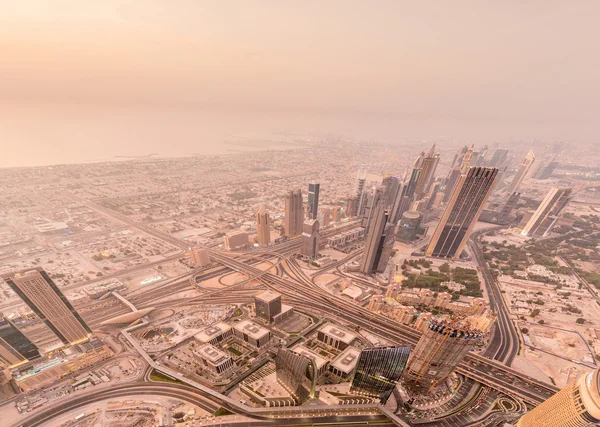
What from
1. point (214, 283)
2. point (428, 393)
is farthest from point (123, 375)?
point (428, 393)

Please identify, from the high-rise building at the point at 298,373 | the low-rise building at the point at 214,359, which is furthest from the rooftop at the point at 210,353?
the high-rise building at the point at 298,373

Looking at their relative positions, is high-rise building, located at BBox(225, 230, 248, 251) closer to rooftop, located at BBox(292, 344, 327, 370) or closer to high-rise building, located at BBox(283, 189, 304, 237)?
high-rise building, located at BBox(283, 189, 304, 237)

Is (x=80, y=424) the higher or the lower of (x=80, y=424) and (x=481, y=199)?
the lower

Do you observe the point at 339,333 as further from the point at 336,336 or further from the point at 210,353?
the point at 210,353

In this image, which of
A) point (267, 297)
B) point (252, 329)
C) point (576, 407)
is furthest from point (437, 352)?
point (267, 297)

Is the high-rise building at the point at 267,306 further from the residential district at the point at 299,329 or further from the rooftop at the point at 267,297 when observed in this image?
the residential district at the point at 299,329

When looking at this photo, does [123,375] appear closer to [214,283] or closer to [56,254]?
[214,283]
